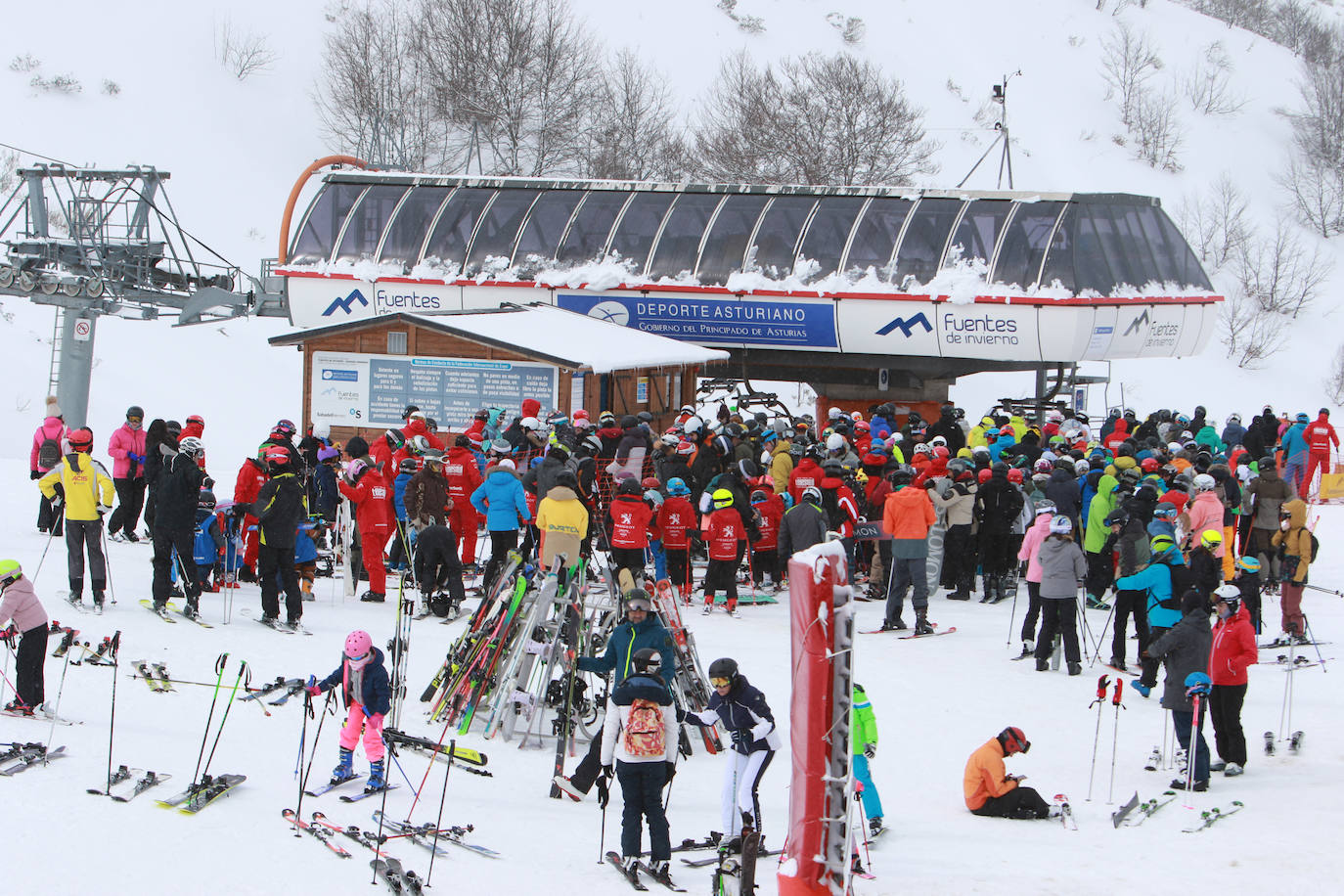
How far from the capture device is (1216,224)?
1890 inches

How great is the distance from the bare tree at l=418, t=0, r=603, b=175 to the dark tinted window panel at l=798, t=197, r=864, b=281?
23.1 m

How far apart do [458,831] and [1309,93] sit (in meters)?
58.7

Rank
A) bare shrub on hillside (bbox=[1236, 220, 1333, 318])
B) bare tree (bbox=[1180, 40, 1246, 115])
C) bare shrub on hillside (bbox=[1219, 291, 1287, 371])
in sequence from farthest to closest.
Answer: bare tree (bbox=[1180, 40, 1246, 115]) → bare shrub on hillside (bbox=[1236, 220, 1333, 318]) → bare shrub on hillside (bbox=[1219, 291, 1287, 371])

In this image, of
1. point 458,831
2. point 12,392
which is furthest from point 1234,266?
point 458,831

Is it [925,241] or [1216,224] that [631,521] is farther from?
[1216,224]

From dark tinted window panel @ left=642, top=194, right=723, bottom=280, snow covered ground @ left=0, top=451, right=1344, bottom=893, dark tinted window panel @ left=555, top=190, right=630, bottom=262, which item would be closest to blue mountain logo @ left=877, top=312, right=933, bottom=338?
dark tinted window panel @ left=642, top=194, right=723, bottom=280

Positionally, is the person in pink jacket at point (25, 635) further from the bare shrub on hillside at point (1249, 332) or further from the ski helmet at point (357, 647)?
the bare shrub on hillside at point (1249, 332)

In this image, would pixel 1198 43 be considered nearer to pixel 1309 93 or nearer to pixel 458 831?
pixel 1309 93

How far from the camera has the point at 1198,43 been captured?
199ft

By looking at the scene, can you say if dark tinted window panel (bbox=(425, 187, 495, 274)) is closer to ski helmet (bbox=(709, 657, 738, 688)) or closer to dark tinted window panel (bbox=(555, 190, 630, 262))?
dark tinted window panel (bbox=(555, 190, 630, 262))

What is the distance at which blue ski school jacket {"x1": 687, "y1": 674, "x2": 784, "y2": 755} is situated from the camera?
7254mm

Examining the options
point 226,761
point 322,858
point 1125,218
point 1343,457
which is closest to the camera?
point 322,858

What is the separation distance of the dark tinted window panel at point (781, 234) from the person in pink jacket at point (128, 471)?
1229 centimetres

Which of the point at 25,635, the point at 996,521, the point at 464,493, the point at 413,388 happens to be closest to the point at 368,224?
the point at 413,388
